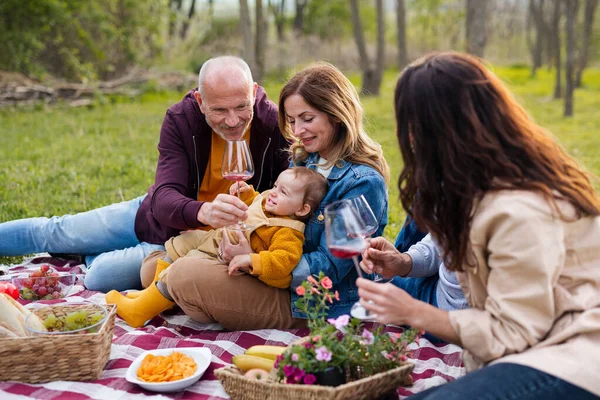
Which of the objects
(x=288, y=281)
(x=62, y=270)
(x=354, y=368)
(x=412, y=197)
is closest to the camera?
(x=412, y=197)

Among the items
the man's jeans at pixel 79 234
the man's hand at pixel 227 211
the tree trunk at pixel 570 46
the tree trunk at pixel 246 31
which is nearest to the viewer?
the man's hand at pixel 227 211

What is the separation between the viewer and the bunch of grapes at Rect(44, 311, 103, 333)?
11.1 feet

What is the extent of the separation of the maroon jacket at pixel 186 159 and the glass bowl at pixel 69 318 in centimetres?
83

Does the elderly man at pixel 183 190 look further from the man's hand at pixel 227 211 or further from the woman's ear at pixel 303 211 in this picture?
the woman's ear at pixel 303 211

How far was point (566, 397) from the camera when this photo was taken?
2475 millimetres

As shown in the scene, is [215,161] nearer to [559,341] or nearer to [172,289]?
[172,289]

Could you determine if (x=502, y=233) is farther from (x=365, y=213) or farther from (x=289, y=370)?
(x=289, y=370)

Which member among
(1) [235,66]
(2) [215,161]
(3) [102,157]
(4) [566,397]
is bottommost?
(3) [102,157]

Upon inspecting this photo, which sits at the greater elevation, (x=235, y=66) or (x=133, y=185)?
(x=235, y=66)

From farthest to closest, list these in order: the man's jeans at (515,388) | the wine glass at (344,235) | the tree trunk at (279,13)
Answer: the tree trunk at (279,13), the wine glass at (344,235), the man's jeans at (515,388)

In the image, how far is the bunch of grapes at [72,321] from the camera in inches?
133

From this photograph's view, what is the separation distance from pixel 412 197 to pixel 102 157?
7515 mm

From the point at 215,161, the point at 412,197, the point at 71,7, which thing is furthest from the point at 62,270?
the point at 71,7

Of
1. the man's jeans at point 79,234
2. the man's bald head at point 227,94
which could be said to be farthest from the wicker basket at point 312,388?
the man's jeans at point 79,234
